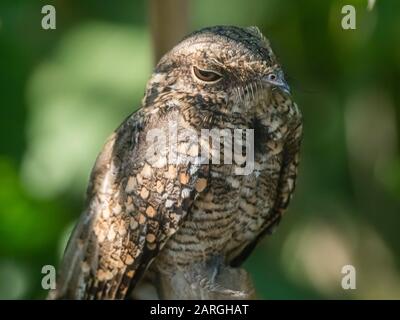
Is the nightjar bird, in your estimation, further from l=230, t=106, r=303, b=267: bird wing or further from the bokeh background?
the bokeh background

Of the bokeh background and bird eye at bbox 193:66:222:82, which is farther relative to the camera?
the bokeh background

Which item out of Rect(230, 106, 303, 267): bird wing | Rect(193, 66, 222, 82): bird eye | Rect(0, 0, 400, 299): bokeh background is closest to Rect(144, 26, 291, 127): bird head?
Rect(193, 66, 222, 82): bird eye

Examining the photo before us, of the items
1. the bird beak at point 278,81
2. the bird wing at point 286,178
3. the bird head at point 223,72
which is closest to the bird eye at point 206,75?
the bird head at point 223,72

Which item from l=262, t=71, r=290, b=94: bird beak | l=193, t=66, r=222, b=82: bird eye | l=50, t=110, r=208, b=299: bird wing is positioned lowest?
l=50, t=110, r=208, b=299: bird wing

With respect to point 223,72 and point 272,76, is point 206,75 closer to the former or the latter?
point 223,72

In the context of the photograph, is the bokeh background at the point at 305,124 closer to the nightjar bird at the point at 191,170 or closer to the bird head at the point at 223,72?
the nightjar bird at the point at 191,170
